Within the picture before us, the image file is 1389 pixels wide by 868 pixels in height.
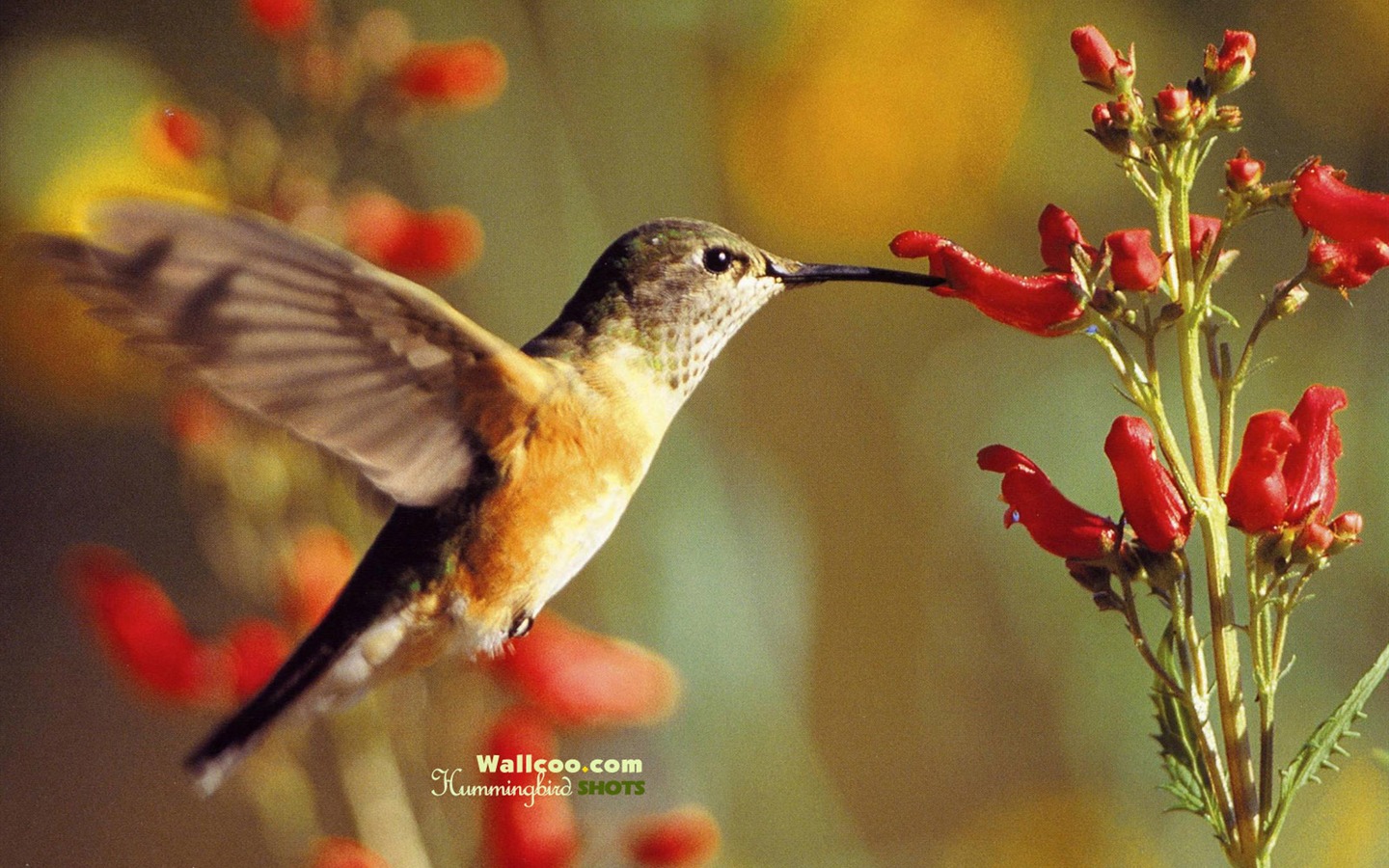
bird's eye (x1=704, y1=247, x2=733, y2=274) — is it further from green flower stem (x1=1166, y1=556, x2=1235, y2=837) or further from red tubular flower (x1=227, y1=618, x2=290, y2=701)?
red tubular flower (x1=227, y1=618, x2=290, y2=701)

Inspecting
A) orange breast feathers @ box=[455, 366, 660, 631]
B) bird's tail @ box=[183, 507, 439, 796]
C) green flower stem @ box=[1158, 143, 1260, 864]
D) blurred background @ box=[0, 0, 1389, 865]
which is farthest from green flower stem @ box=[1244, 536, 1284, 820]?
blurred background @ box=[0, 0, 1389, 865]

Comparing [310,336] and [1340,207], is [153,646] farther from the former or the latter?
[1340,207]

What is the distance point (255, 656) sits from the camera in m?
1.08

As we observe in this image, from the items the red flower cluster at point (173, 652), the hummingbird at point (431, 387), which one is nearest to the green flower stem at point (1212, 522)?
the hummingbird at point (431, 387)

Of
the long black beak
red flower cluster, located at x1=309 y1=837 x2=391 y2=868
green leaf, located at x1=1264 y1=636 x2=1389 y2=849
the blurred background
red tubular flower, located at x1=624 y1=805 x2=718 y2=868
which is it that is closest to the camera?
green leaf, located at x1=1264 y1=636 x2=1389 y2=849

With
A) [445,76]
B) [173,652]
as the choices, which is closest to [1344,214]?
[445,76]

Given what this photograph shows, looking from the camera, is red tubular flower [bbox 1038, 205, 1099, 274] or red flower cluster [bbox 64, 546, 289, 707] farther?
red flower cluster [bbox 64, 546, 289, 707]

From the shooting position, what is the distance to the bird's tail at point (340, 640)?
2.55 feet

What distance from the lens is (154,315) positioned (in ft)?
2.04

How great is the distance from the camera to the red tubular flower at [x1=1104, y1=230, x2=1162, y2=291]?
0.58 metres

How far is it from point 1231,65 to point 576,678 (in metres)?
0.71

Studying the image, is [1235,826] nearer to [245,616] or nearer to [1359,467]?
[1359,467]

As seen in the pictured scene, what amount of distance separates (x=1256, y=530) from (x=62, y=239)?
589mm

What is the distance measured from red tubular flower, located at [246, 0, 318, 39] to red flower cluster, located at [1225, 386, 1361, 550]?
896 millimetres
